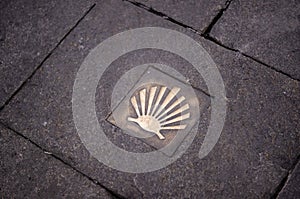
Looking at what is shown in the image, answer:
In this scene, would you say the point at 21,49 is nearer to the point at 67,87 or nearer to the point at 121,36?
the point at 67,87

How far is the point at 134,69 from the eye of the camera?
2.51 meters

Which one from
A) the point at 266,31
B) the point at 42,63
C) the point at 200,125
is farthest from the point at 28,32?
the point at 266,31

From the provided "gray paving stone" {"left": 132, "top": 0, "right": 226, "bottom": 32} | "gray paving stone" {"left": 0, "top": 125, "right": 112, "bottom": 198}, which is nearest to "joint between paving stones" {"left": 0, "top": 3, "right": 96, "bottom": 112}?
"gray paving stone" {"left": 0, "top": 125, "right": 112, "bottom": 198}

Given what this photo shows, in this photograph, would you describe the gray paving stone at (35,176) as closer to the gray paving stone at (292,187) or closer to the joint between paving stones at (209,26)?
the gray paving stone at (292,187)

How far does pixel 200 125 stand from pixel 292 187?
0.60 meters

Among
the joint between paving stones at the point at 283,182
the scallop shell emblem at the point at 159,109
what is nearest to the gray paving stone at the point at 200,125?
the joint between paving stones at the point at 283,182

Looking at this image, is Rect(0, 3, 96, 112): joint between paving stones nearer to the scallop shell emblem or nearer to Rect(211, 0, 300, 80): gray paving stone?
the scallop shell emblem

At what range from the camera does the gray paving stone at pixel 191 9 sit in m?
2.67

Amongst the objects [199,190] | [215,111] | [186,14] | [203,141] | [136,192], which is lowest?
[136,192]

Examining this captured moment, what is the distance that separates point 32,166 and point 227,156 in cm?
111

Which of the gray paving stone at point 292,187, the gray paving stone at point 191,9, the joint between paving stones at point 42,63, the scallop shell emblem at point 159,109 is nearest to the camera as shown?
the gray paving stone at point 292,187

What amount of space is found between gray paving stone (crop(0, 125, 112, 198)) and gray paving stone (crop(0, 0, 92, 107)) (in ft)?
1.22

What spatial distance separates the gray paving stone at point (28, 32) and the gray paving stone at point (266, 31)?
1.02m

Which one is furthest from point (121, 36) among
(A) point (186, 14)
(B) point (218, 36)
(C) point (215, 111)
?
(C) point (215, 111)
